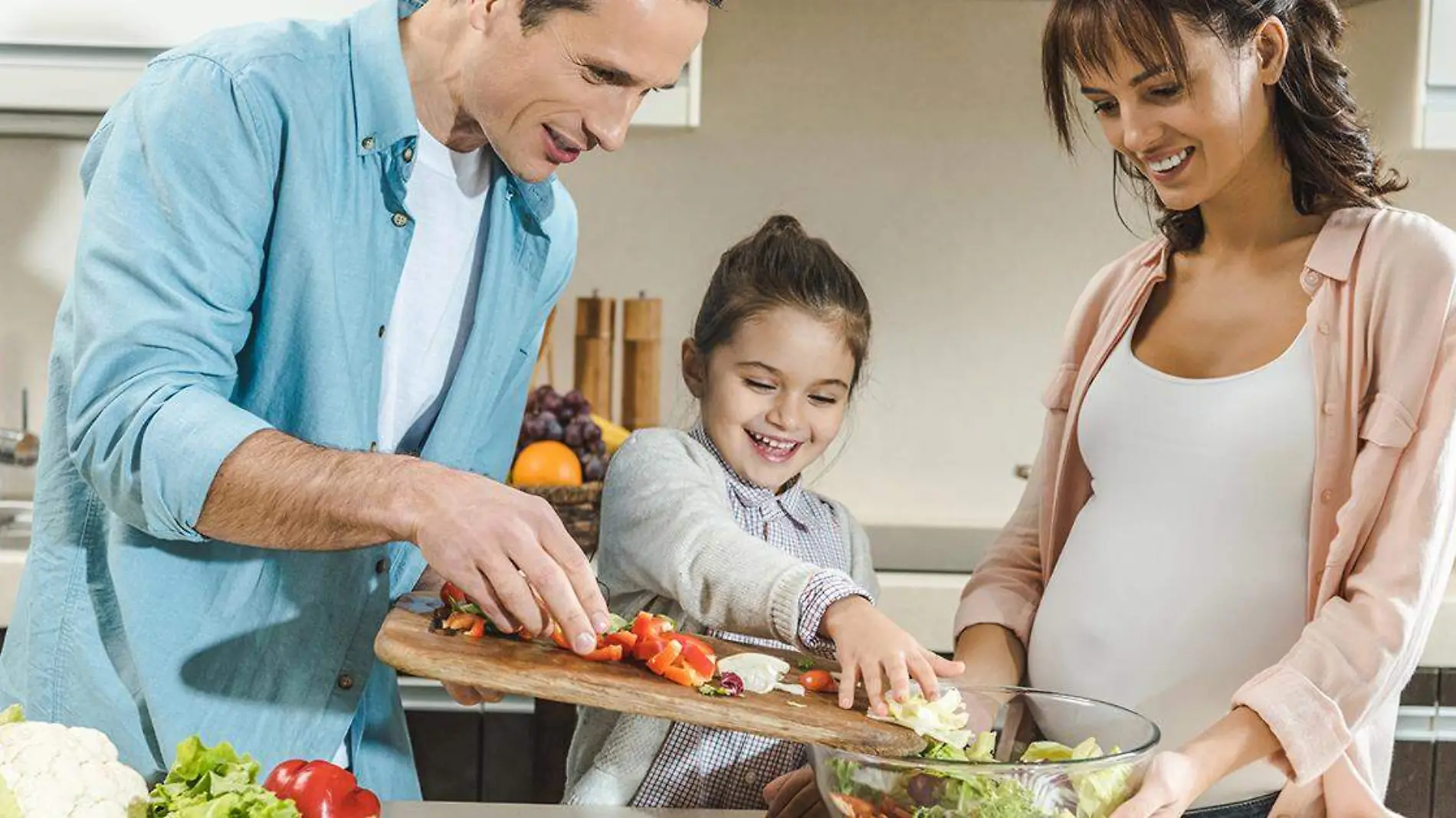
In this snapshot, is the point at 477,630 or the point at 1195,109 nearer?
the point at 477,630

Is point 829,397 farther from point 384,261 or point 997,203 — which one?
point 997,203

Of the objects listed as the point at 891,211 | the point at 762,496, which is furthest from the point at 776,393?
the point at 891,211

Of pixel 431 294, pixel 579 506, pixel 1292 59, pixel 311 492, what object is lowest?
pixel 579 506

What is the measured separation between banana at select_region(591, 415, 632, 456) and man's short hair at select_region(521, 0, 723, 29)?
1.17m

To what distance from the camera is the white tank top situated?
137cm

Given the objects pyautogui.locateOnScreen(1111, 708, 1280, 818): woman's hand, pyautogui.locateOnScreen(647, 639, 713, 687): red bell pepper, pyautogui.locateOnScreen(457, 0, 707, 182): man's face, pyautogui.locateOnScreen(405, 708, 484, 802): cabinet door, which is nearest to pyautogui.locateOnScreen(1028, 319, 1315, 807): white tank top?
pyautogui.locateOnScreen(1111, 708, 1280, 818): woman's hand

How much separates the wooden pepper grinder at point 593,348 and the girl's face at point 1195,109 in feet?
4.56

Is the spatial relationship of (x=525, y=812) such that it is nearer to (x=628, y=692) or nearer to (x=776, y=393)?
(x=628, y=692)

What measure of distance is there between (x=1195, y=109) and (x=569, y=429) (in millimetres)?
1207

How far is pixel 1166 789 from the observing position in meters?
1.08

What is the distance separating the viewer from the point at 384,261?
1.34 meters

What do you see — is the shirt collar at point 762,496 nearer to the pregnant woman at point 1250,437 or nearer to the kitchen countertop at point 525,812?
the pregnant woman at point 1250,437

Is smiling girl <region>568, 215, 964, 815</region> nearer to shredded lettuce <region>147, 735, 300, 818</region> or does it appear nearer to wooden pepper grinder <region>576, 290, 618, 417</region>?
shredded lettuce <region>147, 735, 300, 818</region>

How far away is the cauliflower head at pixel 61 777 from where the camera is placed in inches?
38.0
